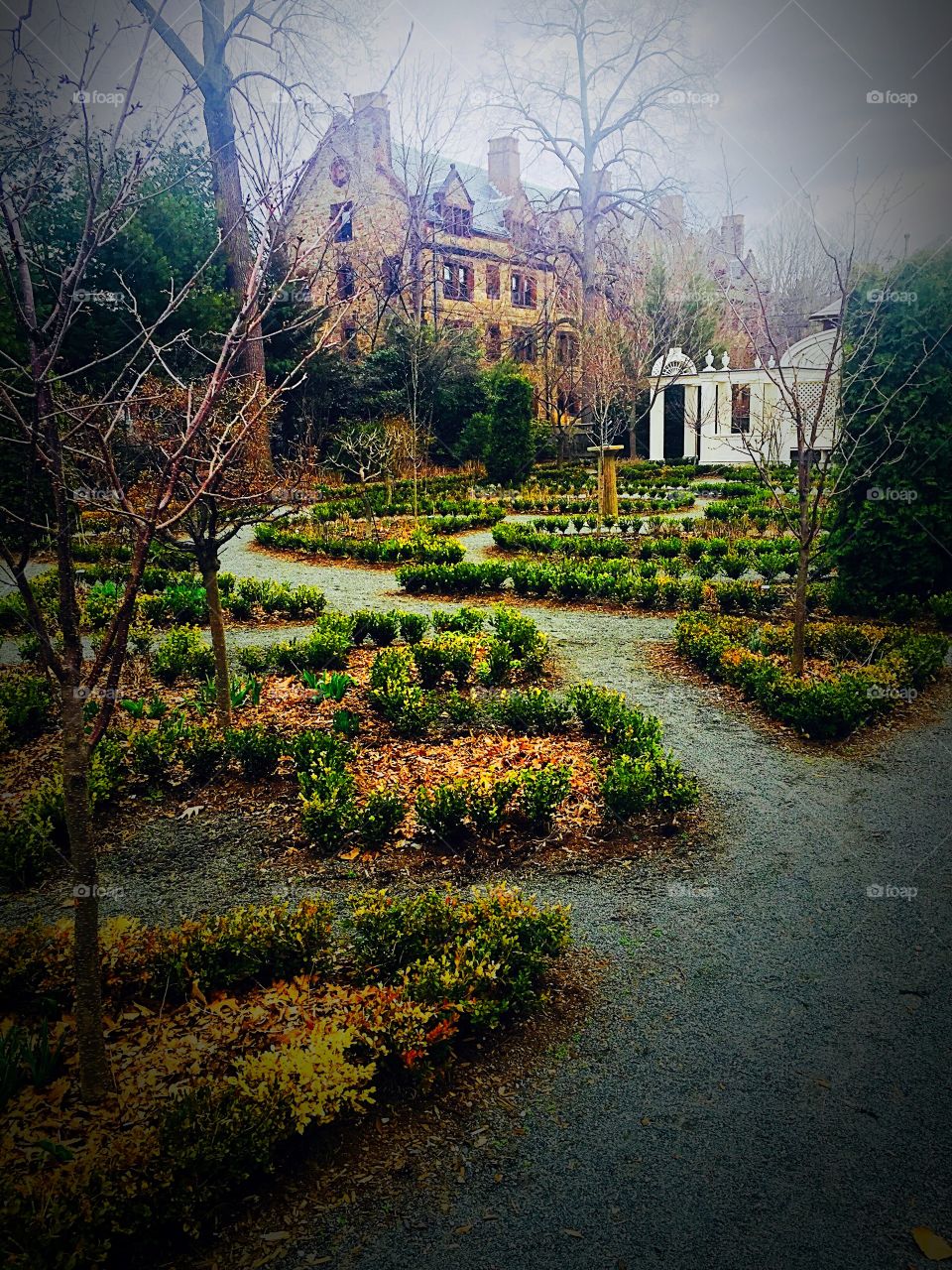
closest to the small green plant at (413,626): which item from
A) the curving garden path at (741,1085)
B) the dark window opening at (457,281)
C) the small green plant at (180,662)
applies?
the small green plant at (180,662)

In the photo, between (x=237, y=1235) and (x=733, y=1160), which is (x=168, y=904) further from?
(x=733, y=1160)

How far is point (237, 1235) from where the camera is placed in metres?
2.37

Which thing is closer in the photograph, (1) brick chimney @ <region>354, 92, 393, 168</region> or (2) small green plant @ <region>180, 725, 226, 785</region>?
(2) small green plant @ <region>180, 725, 226, 785</region>

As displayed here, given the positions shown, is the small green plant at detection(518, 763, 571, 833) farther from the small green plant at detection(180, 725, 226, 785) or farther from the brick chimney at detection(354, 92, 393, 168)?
the brick chimney at detection(354, 92, 393, 168)

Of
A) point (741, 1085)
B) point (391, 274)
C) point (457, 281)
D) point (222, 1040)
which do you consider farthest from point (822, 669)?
point (457, 281)

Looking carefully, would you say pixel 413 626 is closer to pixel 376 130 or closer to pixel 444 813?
pixel 444 813

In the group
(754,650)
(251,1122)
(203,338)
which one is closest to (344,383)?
(203,338)

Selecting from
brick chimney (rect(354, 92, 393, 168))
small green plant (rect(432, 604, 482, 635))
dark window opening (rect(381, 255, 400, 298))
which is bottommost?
small green plant (rect(432, 604, 482, 635))
